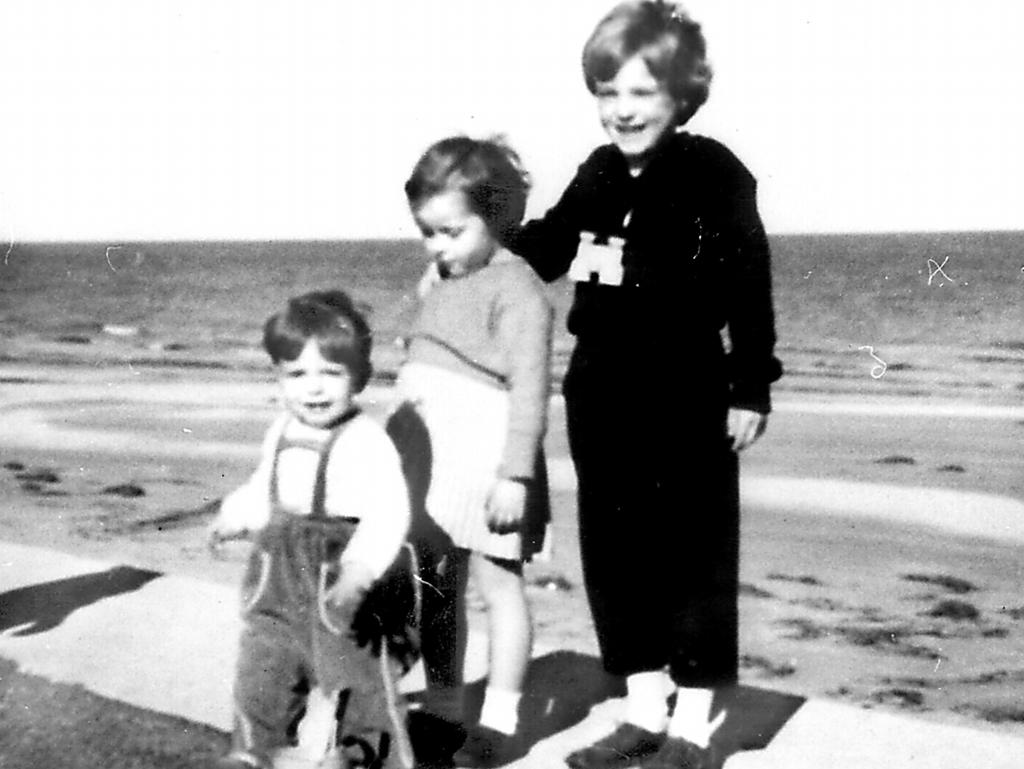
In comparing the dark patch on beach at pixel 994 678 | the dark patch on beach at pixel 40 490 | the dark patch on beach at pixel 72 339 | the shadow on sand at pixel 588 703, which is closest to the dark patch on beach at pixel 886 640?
the dark patch on beach at pixel 994 678

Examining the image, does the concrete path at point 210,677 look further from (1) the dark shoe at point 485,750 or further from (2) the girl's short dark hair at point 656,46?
(2) the girl's short dark hair at point 656,46

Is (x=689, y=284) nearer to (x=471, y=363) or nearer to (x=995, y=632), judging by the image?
(x=471, y=363)

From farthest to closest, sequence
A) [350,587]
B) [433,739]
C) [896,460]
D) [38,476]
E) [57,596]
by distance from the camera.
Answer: [896,460] → [38,476] → [57,596] → [433,739] → [350,587]

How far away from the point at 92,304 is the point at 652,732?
1984 centimetres

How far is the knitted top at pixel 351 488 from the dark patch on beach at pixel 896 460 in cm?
582

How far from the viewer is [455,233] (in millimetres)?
2439

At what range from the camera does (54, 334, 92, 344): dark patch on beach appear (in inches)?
549

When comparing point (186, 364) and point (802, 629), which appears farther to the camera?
point (186, 364)

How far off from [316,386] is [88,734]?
0.92 m

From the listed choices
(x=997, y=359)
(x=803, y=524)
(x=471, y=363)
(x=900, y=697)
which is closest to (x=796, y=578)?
(x=803, y=524)

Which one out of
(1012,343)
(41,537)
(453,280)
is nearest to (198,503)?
(41,537)

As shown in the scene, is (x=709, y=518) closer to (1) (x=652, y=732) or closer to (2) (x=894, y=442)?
(1) (x=652, y=732)

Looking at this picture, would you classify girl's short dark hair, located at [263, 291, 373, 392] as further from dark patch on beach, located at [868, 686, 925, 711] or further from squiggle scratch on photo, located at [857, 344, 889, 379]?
squiggle scratch on photo, located at [857, 344, 889, 379]

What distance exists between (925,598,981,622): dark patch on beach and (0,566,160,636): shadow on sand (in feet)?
8.72
